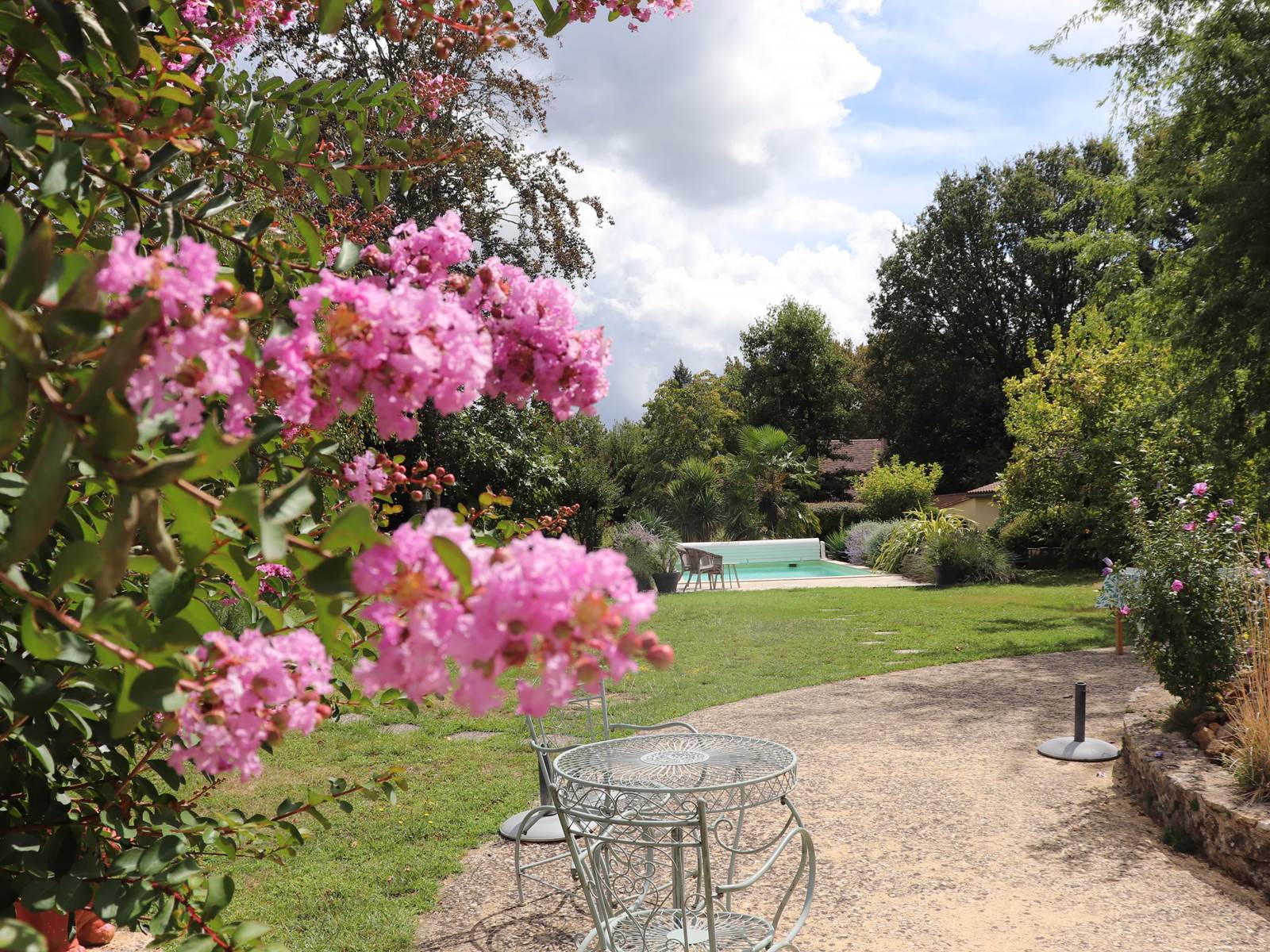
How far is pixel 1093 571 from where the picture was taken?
55.5 ft

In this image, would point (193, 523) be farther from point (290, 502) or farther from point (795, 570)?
point (795, 570)

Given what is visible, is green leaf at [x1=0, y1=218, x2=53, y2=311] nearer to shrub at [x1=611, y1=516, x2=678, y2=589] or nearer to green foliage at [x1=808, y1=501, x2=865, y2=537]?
shrub at [x1=611, y1=516, x2=678, y2=589]

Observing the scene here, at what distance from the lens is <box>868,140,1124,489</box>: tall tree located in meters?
30.2

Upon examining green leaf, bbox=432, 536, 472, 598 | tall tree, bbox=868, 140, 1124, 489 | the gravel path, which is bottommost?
the gravel path

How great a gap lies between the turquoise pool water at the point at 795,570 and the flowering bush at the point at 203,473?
1655 cm

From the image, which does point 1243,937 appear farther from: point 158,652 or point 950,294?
point 950,294

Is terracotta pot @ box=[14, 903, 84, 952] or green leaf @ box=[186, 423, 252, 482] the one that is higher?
green leaf @ box=[186, 423, 252, 482]

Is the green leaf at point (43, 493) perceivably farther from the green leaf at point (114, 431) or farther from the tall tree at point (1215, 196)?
the tall tree at point (1215, 196)

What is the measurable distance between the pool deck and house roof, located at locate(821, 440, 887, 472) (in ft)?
46.7

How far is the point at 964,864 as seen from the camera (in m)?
4.02

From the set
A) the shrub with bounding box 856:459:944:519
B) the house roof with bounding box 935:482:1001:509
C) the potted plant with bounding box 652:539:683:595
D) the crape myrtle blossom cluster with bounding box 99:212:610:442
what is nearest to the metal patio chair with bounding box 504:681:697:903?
the crape myrtle blossom cluster with bounding box 99:212:610:442

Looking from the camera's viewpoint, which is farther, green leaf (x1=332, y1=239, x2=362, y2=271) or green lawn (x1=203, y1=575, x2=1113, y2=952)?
green lawn (x1=203, y1=575, x2=1113, y2=952)

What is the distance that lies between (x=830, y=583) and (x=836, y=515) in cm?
790

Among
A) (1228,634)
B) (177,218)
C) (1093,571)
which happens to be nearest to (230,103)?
(177,218)
